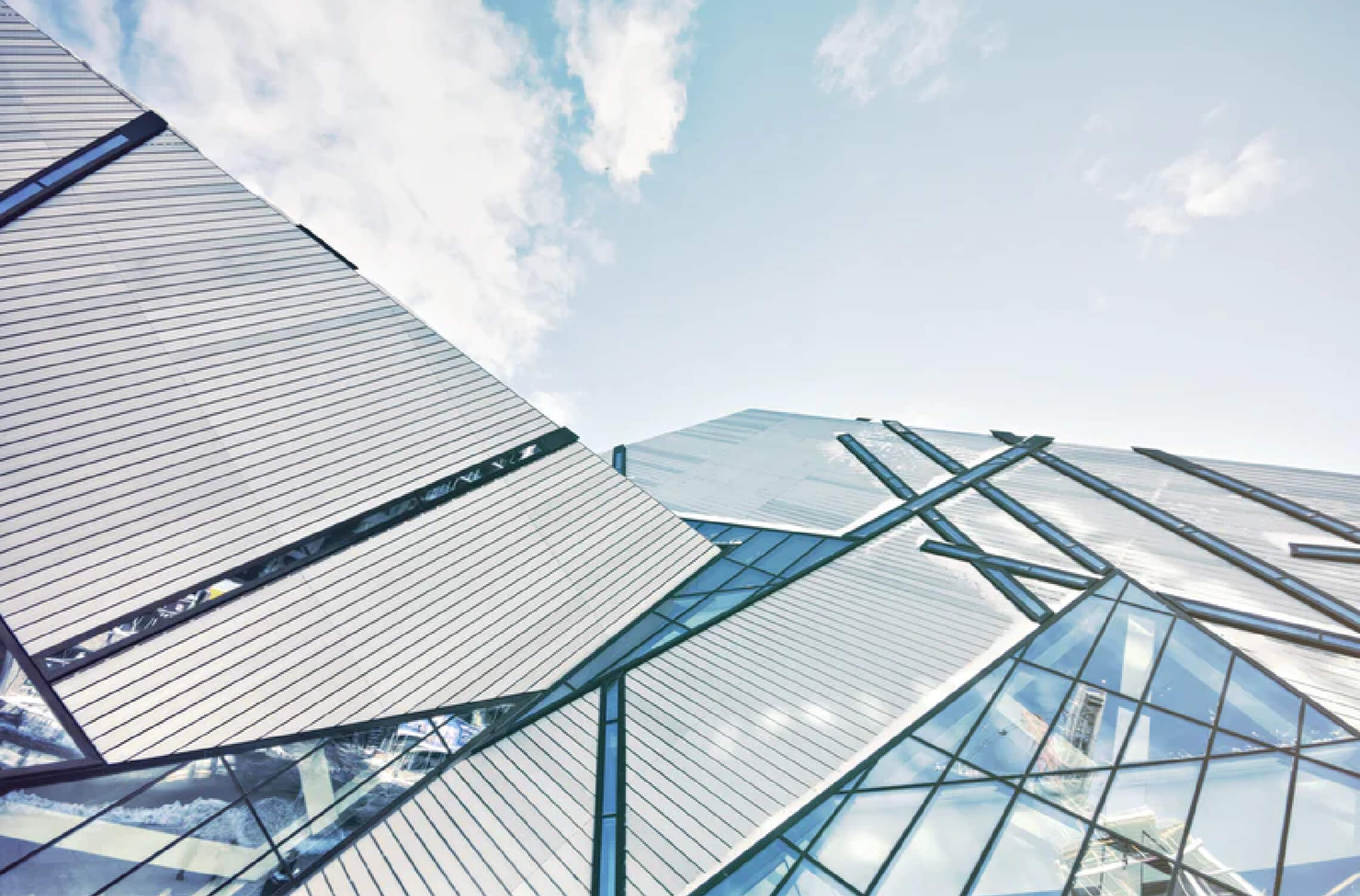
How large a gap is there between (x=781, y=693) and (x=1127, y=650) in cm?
699

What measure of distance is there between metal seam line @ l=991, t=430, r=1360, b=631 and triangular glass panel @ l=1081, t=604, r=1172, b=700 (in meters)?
3.37

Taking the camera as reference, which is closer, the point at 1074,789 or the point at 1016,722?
the point at 1074,789

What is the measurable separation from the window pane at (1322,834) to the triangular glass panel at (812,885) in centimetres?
496

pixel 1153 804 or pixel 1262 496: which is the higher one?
pixel 1262 496

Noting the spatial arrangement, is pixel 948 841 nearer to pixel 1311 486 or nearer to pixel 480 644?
pixel 480 644

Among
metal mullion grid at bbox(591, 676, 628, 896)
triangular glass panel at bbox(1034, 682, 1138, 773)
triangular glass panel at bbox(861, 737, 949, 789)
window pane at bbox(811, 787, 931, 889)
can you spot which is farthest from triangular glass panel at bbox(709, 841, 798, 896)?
triangular glass panel at bbox(1034, 682, 1138, 773)

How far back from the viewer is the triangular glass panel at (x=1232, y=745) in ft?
24.1

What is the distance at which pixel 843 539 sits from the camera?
15.3m

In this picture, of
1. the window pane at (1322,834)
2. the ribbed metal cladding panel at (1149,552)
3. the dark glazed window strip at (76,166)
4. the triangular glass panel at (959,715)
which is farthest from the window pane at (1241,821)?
the dark glazed window strip at (76,166)

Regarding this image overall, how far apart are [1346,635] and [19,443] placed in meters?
25.0

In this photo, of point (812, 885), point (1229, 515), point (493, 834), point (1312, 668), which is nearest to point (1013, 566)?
point (1312, 668)

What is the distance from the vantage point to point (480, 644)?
10.2 metres

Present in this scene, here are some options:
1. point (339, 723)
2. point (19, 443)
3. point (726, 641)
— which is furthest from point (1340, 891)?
point (19, 443)

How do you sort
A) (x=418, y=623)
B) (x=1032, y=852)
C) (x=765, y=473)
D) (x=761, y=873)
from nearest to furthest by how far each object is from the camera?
(x=1032, y=852)
(x=761, y=873)
(x=418, y=623)
(x=765, y=473)
